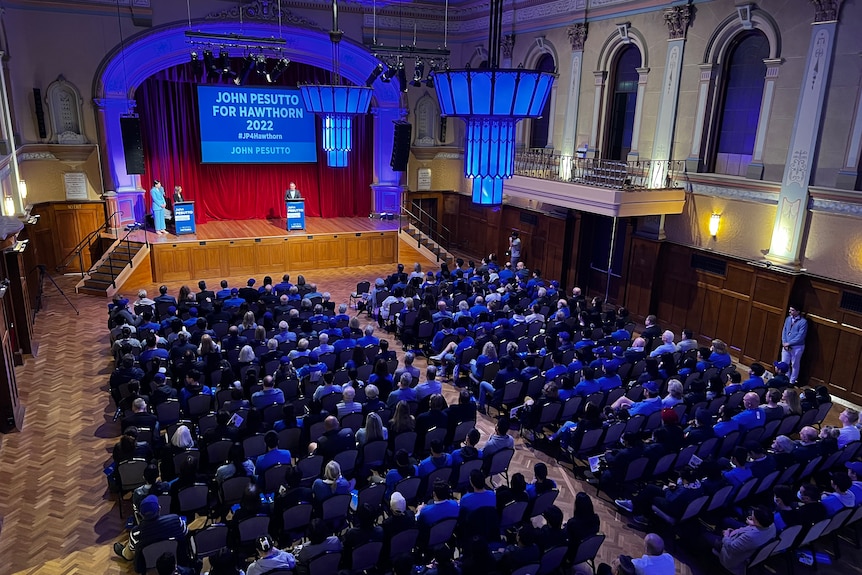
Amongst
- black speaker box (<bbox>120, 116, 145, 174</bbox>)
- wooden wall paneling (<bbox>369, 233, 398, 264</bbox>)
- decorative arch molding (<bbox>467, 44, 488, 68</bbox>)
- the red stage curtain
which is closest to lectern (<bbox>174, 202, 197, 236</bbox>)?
black speaker box (<bbox>120, 116, 145, 174</bbox>)

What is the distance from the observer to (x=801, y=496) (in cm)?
641

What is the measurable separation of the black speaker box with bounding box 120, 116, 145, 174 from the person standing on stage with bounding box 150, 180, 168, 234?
0.61 meters

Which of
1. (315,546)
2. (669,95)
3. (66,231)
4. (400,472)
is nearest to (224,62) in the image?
→ (66,231)

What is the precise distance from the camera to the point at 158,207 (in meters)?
17.7

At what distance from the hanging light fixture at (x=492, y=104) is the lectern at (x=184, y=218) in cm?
1372

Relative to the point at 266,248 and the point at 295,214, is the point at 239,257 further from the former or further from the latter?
the point at 295,214

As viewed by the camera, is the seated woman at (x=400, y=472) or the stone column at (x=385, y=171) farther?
the stone column at (x=385, y=171)

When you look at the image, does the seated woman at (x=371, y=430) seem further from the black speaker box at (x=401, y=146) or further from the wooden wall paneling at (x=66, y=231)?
the wooden wall paneling at (x=66, y=231)

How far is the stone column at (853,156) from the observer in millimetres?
10562

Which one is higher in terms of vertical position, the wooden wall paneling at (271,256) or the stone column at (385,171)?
the stone column at (385,171)

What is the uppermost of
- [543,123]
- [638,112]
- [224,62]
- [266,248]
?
[224,62]

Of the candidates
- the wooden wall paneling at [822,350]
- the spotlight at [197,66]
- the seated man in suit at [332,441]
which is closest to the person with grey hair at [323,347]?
the seated man in suit at [332,441]

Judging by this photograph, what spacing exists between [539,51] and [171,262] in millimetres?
12080

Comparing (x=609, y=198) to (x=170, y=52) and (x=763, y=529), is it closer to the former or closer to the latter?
(x=763, y=529)
